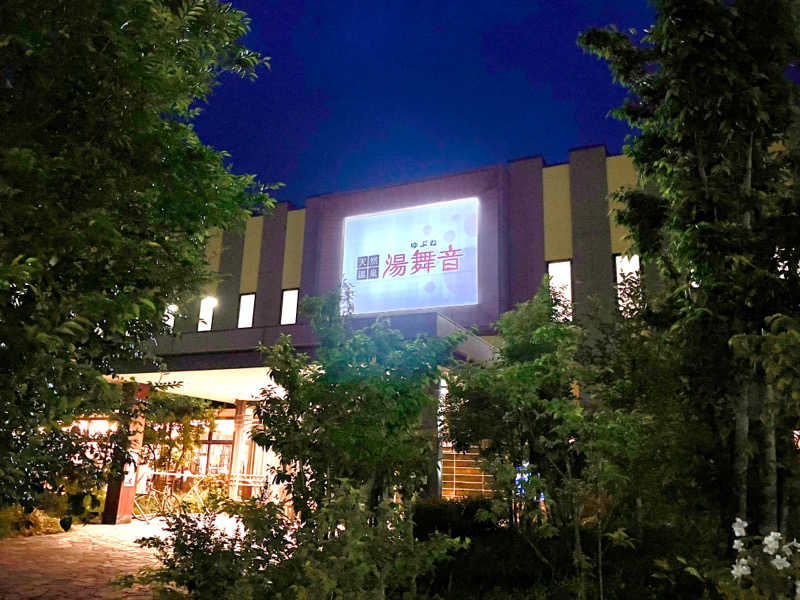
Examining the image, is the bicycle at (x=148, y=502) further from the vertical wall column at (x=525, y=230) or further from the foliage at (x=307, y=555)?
the foliage at (x=307, y=555)

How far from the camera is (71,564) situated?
1000 cm

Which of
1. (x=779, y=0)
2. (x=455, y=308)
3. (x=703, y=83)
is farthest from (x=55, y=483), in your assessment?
(x=455, y=308)

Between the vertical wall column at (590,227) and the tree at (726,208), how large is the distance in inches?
430

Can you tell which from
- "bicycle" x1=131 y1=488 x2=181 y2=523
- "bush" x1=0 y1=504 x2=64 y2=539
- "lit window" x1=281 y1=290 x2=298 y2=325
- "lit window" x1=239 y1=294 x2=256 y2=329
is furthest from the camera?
"lit window" x1=239 y1=294 x2=256 y2=329

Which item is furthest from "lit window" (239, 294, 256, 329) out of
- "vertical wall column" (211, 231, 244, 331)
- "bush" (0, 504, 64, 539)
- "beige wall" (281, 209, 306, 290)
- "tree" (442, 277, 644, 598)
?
"tree" (442, 277, 644, 598)

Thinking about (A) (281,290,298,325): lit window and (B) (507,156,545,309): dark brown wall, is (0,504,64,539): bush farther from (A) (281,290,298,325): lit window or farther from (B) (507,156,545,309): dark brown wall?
(B) (507,156,545,309): dark brown wall

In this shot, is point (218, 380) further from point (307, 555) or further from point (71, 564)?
point (307, 555)

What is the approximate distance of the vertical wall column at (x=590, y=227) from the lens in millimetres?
18141

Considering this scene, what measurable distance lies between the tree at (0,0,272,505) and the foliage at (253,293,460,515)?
139 centimetres

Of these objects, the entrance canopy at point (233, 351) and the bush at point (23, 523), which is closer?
the bush at point (23, 523)

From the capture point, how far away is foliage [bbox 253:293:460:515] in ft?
18.7

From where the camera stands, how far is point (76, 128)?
422 centimetres

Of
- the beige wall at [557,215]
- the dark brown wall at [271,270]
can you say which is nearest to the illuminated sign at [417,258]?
the beige wall at [557,215]

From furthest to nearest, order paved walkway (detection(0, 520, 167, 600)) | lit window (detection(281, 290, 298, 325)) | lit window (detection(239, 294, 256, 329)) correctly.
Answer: lit window (detection(239, 294, 256, 329))
lit window (detection(281, 290, 298, 325))
paved walkway (detection(0, 520, 167, 600))
